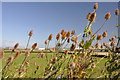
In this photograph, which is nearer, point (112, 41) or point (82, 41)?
point (82, 41)

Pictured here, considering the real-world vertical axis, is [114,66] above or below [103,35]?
below

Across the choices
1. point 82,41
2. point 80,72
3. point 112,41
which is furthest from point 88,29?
point 112,41

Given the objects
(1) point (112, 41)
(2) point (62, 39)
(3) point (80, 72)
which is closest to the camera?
(3) point (80, 72)

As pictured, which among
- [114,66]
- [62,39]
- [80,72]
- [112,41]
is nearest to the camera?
[80,72]

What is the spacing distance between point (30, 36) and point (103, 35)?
0.99 ft

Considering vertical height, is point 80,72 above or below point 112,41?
below

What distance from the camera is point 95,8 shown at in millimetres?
514

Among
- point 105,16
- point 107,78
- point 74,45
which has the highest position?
point 105,16

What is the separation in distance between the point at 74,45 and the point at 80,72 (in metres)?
0.11

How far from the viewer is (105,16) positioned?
504 millimetres

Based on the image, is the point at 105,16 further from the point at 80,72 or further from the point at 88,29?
the point at 80,72

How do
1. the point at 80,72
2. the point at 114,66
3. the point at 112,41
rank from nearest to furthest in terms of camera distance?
the point at 80,72
the point at 114,66
the point at 112,41

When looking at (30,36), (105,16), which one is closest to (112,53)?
(105,16)

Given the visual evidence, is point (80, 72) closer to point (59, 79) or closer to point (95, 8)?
point (59, 79)
